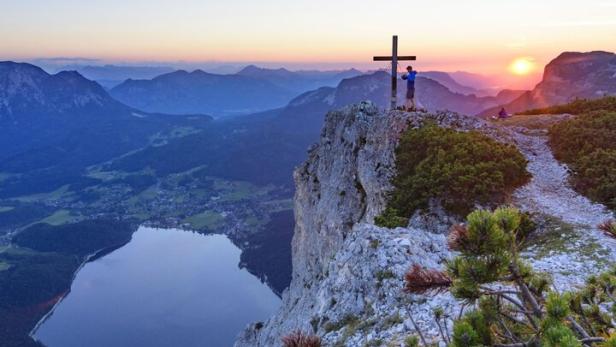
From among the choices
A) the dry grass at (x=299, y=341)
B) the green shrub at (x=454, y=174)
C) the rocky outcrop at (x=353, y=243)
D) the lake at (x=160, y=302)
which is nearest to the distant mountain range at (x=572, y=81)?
the lake at (x=160, y=302)

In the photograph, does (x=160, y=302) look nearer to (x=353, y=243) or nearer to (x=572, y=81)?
(x=353, y=243)

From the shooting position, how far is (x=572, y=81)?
14875 centimetres

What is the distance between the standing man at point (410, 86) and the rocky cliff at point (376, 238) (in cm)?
215

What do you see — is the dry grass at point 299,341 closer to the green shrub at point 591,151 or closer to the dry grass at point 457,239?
the dry grass at point 457,239

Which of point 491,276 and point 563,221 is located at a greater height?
point 491,276

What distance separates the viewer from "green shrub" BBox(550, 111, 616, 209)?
1958cm

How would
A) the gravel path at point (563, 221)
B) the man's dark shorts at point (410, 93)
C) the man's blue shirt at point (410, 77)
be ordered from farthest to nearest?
the man's dark shorts at point (410, 93) < the man's blue shirt at point (410, 77) < the gravel path at point (563, 221)

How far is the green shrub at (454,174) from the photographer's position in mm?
Result: 20703

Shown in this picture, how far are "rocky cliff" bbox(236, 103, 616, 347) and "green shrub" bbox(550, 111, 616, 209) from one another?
671mm

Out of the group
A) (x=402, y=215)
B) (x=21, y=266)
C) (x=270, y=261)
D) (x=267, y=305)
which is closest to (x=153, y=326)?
(x=267, y=305)

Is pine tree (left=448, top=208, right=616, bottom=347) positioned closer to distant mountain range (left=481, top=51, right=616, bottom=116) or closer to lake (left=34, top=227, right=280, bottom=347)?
lake (left=34, top=227, right=280, bottom=347)

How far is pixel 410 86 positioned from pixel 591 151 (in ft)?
39.9

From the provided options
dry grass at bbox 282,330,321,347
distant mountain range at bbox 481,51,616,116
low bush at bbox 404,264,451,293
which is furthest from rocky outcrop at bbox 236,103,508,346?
distant mountain range at bbox 481,51,616,116

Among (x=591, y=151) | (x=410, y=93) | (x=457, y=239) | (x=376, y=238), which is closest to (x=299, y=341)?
(x=457, y=239)
